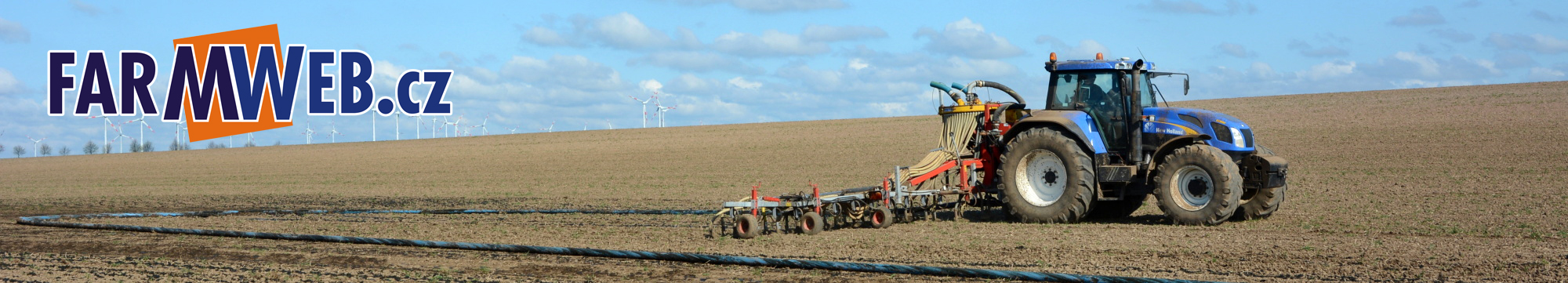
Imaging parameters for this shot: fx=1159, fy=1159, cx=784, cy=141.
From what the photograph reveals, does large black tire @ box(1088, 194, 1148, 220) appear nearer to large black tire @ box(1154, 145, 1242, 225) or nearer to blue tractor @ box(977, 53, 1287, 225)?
blue tractor @ box(977, 53, 1287, 225)

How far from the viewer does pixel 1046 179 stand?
38.2ft

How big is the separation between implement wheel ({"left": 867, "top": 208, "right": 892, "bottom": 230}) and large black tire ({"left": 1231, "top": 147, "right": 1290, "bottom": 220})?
343 centimetres

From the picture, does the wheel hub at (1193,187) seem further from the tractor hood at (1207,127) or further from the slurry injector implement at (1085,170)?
the tractor hood at (1207,127)

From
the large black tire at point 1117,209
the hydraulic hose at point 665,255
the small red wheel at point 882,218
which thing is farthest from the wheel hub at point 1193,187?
the hydraulic hose at point 665,255

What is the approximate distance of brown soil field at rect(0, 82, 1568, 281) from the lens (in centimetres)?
828


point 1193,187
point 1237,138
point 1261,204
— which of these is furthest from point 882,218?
point 1261,204

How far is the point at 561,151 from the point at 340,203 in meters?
16.4

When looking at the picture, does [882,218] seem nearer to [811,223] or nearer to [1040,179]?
[811,223]

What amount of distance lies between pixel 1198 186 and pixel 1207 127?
24.5 inches

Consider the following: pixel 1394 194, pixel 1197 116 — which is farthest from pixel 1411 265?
pixel 1394 194

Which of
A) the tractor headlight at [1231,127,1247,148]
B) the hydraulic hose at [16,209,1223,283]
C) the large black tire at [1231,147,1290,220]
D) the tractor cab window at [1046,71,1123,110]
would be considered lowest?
the hydraulic hose at [16,209,1223,283]

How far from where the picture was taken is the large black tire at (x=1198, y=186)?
1042 centimetres

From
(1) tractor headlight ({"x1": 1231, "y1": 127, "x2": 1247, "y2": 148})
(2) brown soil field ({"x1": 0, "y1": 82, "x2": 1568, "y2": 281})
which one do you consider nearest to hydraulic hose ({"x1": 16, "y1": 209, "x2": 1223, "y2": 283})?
(2) brown soil field ({"x1": 0, "y1": 82, "x2": 1568, "y2": 281})

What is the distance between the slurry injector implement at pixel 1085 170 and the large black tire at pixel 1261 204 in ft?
0.04
